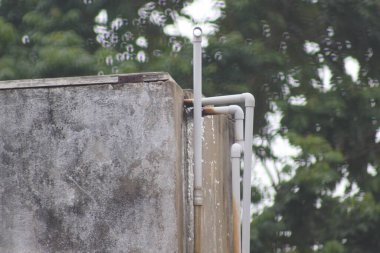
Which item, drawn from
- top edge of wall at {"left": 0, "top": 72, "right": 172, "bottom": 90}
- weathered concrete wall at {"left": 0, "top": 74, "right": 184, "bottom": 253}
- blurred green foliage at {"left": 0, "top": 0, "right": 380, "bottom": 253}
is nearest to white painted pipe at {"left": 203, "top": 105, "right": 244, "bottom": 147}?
weathered concrete wall at {"left": 0, "top": 74, "right": 184, "bottom": 253}

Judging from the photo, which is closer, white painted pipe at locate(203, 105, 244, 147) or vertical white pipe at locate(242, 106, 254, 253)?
vertical white pipe at locate(242, 106, 254, 253)

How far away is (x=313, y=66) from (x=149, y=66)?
167 centimetres

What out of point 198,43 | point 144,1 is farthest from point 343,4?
point 198,43

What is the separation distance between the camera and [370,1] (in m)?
9.73

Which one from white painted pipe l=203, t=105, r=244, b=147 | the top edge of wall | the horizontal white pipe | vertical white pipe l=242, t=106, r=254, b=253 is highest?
the top edge of wall

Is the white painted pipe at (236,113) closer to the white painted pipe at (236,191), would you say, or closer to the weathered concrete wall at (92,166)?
the white painted pipe at (236,191)

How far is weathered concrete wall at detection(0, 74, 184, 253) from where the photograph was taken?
4371 mm

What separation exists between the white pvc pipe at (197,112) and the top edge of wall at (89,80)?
0.14 m

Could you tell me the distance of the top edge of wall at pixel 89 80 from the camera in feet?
14.5

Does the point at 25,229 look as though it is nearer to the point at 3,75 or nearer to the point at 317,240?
the point at 3,75

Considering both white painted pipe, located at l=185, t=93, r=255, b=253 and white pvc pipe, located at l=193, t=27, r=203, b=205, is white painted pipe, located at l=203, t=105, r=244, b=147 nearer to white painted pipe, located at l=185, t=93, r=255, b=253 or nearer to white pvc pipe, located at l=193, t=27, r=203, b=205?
white painted pipe, located at l=185, t=93, r=255, b=253

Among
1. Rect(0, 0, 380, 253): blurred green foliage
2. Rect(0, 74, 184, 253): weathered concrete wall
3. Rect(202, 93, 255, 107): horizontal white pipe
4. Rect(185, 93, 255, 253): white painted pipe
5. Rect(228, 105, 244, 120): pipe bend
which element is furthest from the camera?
Rect(0, 0, 380, 253): blurred green foliage

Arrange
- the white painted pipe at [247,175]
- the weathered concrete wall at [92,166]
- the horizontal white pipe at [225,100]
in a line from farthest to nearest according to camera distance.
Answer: the horizontal white pipe at [225,100] → the white painted pipe at [247,175] → the weathered concrete wall at [92,166]

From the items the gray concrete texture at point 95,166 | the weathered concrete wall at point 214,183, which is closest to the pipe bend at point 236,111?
the weathered concrete wall at point 214,183
